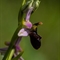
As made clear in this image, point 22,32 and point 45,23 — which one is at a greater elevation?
point 22,32

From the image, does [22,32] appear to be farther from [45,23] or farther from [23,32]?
[45,23]

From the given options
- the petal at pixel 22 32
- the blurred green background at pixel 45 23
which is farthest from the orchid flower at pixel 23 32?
the blurred green background at pixel 45 23

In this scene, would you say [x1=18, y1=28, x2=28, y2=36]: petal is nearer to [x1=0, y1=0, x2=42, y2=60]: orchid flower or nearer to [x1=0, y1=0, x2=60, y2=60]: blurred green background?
[x1=0, y1=0, x2=42, y2=60]: orchid flower

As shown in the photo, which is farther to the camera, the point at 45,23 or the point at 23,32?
the point at 45,23

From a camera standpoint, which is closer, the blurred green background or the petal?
the petal

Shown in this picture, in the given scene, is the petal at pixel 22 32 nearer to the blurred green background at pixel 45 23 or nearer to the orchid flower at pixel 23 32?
the orchid flower at pixel 23 32

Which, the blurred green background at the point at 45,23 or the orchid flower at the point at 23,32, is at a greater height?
the orchid flower at the point at 23,32

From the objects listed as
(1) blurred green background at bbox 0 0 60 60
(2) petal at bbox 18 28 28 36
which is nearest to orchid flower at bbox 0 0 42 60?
(2) petal at bbox 18 28 28 36

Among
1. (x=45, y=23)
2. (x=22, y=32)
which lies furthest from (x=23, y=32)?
(x=45, y=23)

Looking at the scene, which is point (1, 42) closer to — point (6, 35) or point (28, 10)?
point (6, 35)

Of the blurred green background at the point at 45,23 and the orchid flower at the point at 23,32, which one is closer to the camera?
the orchid flower at the point at 23,32
